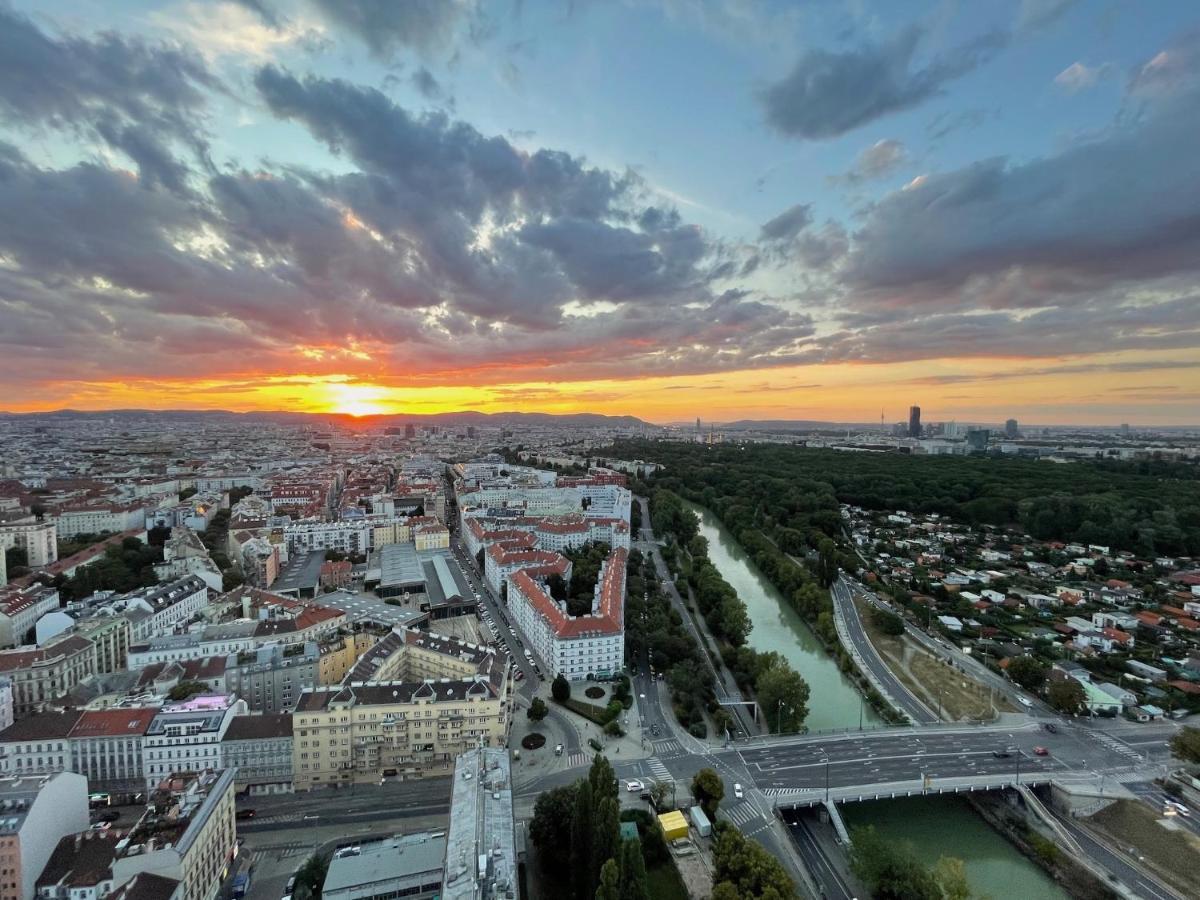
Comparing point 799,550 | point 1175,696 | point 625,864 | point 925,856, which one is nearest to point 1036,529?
point 799,550

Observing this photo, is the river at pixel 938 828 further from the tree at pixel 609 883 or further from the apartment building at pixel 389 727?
the apartment building at pixel 389 727

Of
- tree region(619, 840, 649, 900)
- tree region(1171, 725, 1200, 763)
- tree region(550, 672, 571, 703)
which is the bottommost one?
tree region(550, 672, 571, 703)

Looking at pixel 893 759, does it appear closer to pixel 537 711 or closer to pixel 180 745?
pixel 537 711

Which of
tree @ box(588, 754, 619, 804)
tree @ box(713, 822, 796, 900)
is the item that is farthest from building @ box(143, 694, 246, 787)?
tree @ box(713, 822, 796, 900)

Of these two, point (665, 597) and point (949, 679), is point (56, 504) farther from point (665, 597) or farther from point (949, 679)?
point (949, 679)

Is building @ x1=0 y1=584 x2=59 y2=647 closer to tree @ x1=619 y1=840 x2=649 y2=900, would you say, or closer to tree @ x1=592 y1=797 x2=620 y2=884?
tree @ x1=592 y1=797 x2=620 y2=884

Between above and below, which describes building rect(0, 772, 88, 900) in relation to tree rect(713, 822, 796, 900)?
above
